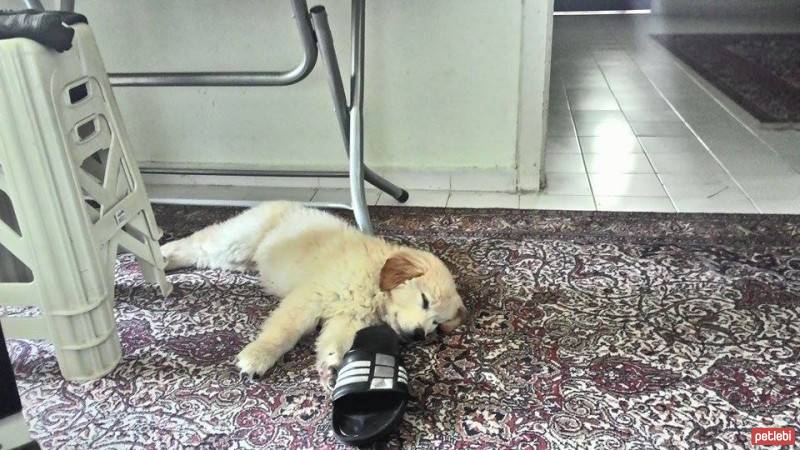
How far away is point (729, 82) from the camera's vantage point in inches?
128

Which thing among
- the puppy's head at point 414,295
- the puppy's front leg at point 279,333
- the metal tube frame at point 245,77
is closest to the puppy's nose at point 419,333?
the puppy's head at point 414,295

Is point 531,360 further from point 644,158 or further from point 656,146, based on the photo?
point 656,146

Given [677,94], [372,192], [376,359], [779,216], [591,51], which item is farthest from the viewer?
[591,51]

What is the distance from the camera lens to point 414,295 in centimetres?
122

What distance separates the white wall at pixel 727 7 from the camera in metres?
5.46

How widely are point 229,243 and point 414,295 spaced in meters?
0.57

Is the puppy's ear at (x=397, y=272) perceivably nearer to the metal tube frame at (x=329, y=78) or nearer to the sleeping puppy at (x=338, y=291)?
the sleeping puppy at (x=338, y=291)

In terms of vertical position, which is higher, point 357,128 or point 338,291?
point 357,128

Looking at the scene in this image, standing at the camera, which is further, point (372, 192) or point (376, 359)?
point (372, 192)

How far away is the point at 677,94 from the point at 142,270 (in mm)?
2706

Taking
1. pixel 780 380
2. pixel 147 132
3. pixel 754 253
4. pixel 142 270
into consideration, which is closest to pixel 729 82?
pixel 754 253

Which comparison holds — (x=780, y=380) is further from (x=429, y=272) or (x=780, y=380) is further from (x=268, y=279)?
(x=268, y=279)

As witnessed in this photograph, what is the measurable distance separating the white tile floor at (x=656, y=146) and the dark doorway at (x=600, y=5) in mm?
2312

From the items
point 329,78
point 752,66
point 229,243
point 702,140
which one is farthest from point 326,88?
point 752,66
